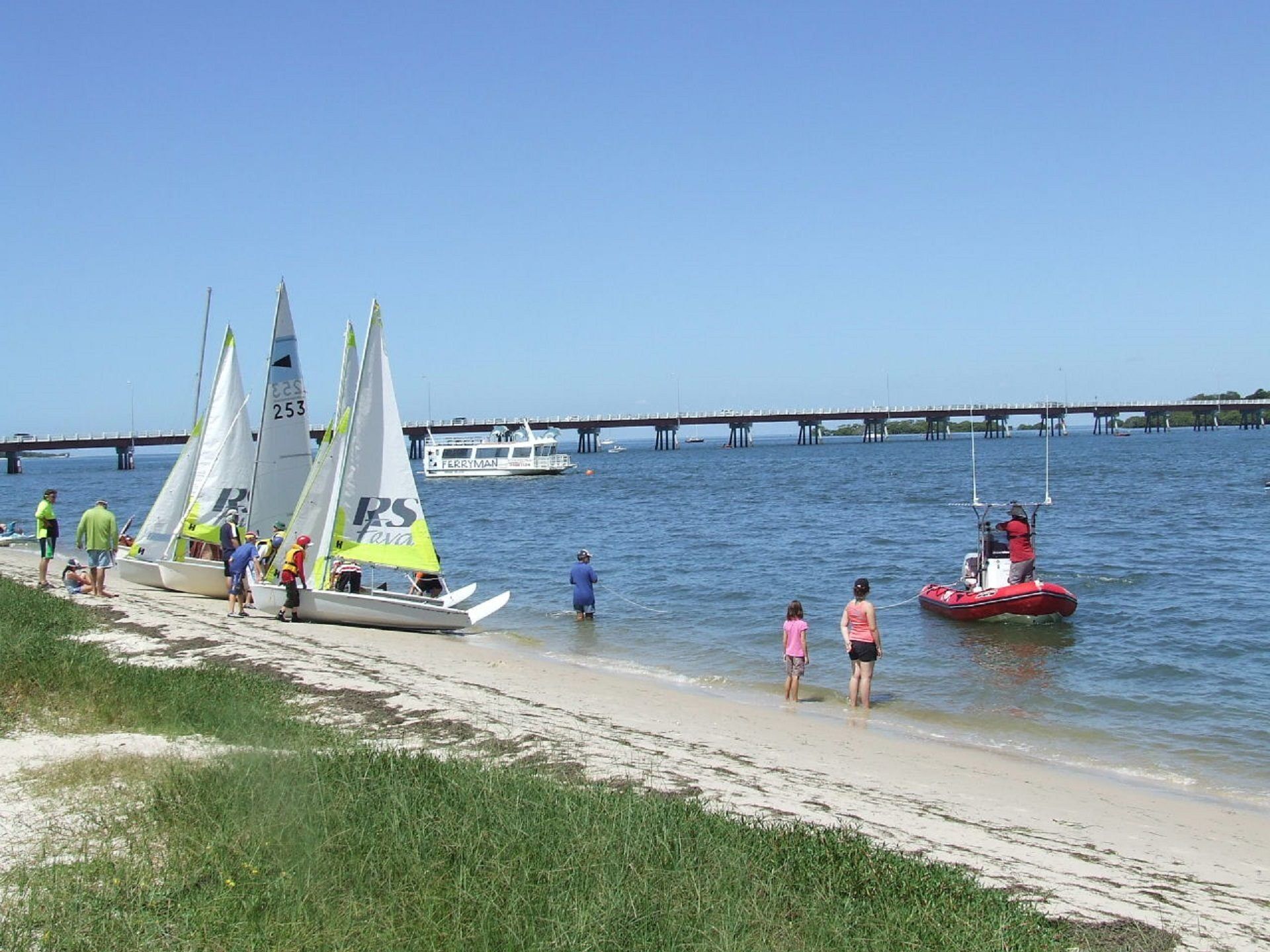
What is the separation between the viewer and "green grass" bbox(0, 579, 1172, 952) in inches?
204

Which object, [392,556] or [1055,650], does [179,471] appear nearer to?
[392,556]

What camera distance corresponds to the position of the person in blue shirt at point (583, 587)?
880 inches

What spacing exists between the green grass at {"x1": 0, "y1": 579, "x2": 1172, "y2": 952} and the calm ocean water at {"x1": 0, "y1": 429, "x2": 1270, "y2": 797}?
22.5 feet

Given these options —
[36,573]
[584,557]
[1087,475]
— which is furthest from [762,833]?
[1087,475]

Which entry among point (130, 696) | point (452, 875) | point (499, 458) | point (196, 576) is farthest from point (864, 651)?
point (499, 458)

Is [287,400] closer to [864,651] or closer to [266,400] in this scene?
[266,400]

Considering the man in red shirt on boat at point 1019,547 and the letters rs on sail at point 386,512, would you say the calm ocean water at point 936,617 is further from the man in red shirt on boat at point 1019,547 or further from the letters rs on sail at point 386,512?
the letters rs on sail at point 386,512

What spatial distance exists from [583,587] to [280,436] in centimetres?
684

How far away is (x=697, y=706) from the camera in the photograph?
14281mm

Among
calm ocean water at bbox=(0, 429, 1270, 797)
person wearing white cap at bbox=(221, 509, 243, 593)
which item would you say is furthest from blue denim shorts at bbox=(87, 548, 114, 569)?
calm ocean water at bbox=(0, 429, 1270, 797)

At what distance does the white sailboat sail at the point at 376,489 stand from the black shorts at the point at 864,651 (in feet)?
26.7

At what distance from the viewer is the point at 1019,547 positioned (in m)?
21.1

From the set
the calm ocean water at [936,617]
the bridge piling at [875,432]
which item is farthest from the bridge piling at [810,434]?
the calm ocean water at [936,617]

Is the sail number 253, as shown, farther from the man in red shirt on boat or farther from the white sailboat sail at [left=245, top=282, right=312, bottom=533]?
the man in red shirt on boat
